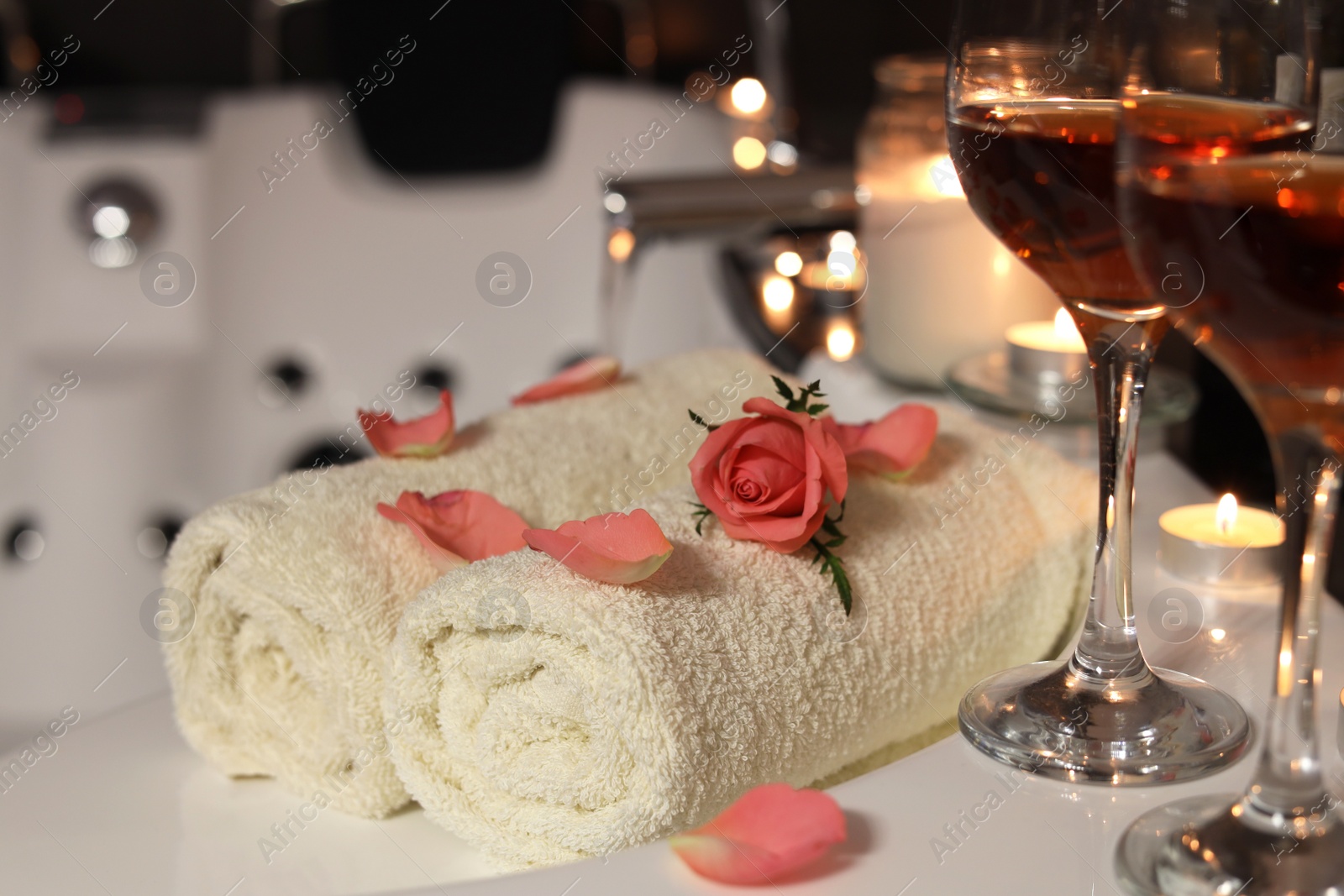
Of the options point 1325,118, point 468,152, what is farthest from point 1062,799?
point 468,152

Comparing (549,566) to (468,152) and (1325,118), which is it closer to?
(1325,118)

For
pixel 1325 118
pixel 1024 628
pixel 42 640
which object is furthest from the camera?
pixel 42 640

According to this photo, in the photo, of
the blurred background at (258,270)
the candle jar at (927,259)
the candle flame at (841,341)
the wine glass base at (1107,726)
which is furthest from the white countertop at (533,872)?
the blurred background at (258,270)

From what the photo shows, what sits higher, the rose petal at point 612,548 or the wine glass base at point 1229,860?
the rose petal at point 612,548

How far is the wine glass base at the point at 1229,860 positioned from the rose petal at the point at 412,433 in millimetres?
273

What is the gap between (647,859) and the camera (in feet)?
1.02

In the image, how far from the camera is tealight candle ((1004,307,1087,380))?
65 centimetres

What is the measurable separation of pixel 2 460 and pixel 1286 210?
138cm

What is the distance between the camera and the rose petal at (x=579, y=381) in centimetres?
53

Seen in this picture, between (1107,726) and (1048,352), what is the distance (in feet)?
1.11

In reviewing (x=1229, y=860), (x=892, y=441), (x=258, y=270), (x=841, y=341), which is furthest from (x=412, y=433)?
(x=258, y=270)

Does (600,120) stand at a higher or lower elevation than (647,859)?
higher

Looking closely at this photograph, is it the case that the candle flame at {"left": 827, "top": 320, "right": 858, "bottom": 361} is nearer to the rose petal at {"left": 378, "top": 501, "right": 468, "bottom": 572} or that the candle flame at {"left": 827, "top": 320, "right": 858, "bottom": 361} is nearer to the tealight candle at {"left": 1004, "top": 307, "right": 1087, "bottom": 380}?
→ the tealight candle at {"left": 1004, "top": 307, "right": 1087, "bottom": 380}

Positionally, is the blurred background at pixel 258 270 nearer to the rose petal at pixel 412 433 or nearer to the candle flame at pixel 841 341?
the candle flame at pixel 841 341
